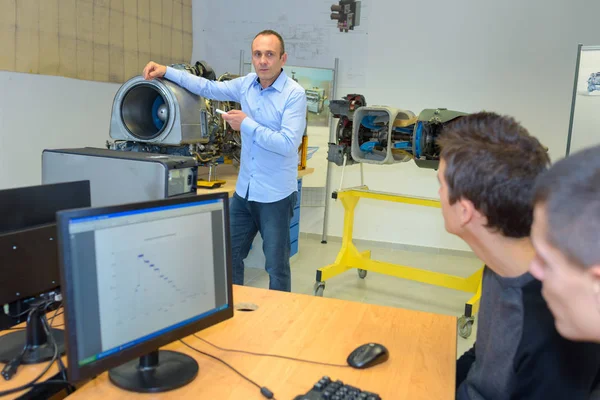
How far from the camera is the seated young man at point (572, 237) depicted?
2.01 feet

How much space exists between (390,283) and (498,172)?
308 centimetres

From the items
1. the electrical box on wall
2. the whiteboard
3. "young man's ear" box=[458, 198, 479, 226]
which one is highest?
the electrical box on wall

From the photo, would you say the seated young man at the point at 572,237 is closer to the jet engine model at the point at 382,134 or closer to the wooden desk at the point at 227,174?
the jet engine model at the point at 382,134

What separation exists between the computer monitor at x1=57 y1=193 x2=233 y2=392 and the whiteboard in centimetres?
352

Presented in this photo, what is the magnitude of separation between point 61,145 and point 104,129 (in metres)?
0.48

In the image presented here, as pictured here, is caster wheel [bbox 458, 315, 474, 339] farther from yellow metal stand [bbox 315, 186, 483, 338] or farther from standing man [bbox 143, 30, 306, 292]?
standing man [bbox 143, 30, 306, 292]

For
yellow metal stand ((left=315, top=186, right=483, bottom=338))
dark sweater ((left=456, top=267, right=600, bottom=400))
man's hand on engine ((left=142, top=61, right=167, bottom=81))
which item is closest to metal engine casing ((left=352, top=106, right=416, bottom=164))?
yellow metal stand ((left=315, top=186, right=483, bottom=338))

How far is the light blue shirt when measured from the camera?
2689 millimetres

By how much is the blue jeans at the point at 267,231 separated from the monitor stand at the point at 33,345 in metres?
1.54

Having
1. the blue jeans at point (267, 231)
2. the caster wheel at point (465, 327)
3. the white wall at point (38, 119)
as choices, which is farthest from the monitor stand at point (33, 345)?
the caster wheel at point (465, 327)

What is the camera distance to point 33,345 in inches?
49.6

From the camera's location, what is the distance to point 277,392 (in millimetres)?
1157

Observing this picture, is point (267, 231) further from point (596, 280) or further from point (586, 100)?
point (586, 100)

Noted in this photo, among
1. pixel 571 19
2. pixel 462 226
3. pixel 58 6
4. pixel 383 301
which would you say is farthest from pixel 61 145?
pixel 571 19
